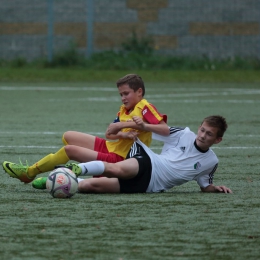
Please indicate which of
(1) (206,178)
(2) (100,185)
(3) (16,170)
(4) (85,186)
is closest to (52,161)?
(3) (16,170)

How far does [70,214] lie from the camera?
6.36m

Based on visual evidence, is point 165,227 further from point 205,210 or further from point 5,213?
point 5,213

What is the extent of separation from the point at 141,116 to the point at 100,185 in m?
0.76

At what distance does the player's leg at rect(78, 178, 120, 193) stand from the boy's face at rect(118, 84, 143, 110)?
801 mm

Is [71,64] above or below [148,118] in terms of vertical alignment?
below

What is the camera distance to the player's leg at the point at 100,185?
24.2ft

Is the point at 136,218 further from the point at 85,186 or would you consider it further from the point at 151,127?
the point at 151,127

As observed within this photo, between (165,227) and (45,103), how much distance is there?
11272mm

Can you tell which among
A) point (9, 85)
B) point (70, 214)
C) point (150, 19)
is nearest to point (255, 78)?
point (150, 19)

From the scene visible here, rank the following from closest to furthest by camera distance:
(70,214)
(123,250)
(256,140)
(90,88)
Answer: (123,250) → (70,214) → (256,140) → (90,88)

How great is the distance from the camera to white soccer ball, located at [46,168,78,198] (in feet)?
23.0

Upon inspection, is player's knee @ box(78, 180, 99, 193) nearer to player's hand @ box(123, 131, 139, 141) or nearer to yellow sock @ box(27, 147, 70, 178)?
yellow sock @ box(27, 147, 70, 178)

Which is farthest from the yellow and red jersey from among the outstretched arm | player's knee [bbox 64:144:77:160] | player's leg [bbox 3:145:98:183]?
the outstretched arm

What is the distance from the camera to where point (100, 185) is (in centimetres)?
737
